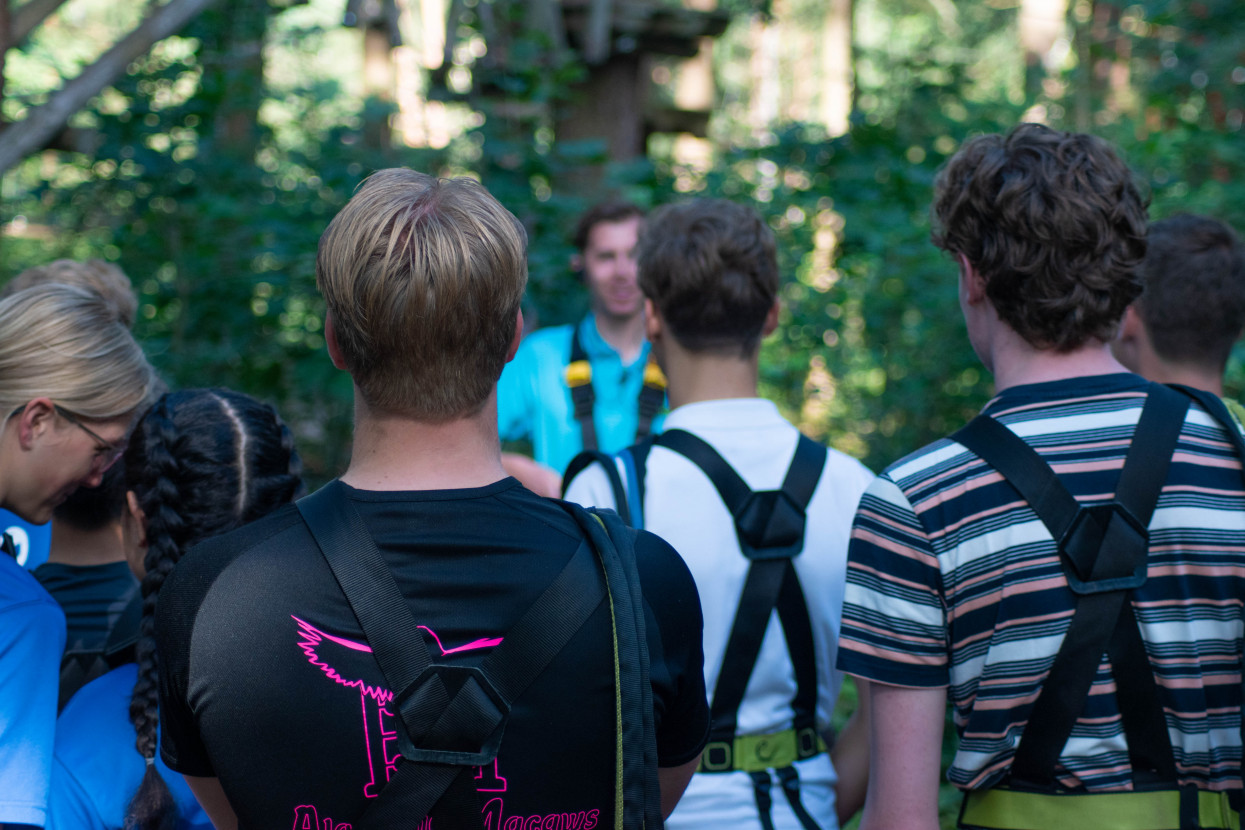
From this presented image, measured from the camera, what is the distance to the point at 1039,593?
5.19ft

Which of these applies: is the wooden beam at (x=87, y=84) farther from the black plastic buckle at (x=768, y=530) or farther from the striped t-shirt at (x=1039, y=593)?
the striped t-shirt at (x=1039, y=593)

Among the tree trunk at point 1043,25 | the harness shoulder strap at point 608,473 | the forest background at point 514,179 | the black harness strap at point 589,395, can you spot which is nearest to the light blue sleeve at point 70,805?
the harness shoulder strap at point 608,473

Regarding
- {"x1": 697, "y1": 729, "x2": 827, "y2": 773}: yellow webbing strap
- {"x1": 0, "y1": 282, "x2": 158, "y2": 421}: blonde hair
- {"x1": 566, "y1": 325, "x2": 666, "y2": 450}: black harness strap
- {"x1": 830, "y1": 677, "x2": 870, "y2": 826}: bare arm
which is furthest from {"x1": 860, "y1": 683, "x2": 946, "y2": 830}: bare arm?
{"x1": 566, "y1": 325, "x2": 666, "y2": 450}: black harness strap

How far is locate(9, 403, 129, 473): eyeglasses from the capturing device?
7.01 feet

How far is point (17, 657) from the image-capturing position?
1665mm

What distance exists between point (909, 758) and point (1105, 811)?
0.30 m

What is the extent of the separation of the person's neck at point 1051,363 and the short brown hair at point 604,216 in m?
2.71

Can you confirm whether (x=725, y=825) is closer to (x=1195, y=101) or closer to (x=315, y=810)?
(x=315, y=810)

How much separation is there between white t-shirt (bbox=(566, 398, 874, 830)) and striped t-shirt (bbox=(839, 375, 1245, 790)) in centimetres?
44

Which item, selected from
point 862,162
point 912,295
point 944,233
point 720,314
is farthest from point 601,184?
point 944,233

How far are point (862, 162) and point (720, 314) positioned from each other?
375 centimetres

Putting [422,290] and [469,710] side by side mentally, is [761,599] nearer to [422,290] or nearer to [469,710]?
[469,710]

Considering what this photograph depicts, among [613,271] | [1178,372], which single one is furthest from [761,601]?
[613,271]

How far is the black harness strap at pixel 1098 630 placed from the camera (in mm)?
1567
